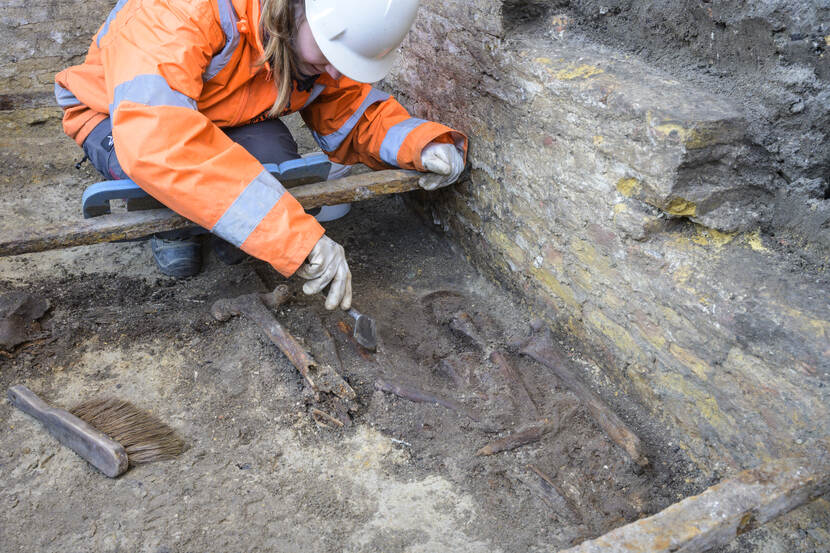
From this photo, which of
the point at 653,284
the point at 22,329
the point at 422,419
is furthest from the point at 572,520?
the point at 22,329

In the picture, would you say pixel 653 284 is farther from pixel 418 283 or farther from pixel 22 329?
pixel 22 329

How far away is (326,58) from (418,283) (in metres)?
1.28

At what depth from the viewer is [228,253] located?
3.39 m

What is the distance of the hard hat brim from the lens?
8.10 feet

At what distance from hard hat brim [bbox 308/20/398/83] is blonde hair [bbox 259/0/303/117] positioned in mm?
95

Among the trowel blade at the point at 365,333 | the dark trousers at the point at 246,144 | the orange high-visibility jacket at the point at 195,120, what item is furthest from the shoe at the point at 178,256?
the trowel blade at the point at 365,333

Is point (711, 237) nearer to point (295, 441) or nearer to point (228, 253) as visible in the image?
point (295, 441)

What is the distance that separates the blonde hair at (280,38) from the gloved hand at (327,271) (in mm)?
693

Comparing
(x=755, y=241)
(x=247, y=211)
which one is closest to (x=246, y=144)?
(x=247, y=211)

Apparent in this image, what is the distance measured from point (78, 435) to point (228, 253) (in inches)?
51.5

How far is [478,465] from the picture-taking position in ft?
7.67

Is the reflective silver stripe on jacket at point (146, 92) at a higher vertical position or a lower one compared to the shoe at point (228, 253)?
higher

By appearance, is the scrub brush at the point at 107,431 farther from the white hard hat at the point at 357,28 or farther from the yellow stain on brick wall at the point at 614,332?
the yellow stain on brick wall at the point at 614,332

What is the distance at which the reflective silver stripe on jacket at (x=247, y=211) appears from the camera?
235cm
